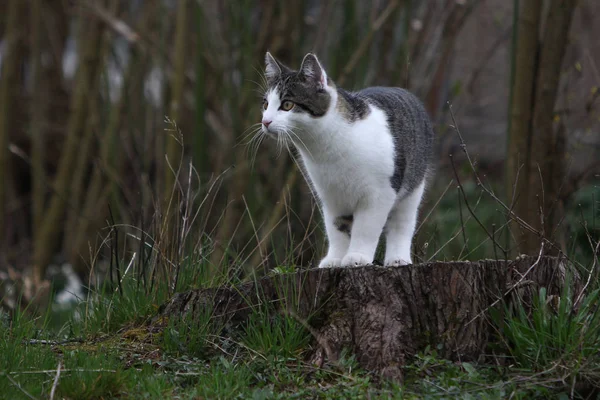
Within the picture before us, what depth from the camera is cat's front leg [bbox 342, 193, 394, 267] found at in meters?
3.80

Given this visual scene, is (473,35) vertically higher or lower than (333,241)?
higher

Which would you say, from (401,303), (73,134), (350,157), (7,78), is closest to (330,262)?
(350,157)

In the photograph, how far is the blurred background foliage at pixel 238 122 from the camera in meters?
4.32

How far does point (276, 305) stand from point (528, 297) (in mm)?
1072

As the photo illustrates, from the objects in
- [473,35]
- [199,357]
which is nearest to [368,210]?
[199,357]

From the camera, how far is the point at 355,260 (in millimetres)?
3771

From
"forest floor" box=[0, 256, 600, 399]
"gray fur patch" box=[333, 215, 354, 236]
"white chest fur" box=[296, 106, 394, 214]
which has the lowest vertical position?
"forest floor" box=[0, 256, 600, 399]

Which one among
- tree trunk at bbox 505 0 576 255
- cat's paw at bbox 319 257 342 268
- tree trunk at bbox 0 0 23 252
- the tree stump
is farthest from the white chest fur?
tree trunk at bbox 0 0 23 252

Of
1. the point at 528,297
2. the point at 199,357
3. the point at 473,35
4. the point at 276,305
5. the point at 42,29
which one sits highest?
the point at 473,35

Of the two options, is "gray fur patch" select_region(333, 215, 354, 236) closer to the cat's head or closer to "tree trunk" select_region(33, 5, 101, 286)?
the cat's head

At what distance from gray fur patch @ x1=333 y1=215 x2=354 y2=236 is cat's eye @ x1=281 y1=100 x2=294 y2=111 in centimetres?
62

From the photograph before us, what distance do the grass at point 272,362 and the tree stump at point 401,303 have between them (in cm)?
5

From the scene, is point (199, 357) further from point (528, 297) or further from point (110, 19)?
point (110, 19)

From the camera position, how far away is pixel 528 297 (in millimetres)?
3451
